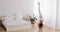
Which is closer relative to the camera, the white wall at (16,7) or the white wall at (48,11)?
the white wall at (48,11)

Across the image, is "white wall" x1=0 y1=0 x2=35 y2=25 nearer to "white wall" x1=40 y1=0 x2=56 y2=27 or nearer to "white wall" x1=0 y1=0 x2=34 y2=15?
"white wall" x1=0 y1=0 x2=34 y2=15

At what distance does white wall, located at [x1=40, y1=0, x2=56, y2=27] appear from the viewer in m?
1.79

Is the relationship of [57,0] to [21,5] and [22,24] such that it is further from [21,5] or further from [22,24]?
[21,5]

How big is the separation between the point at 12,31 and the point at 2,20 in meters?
0.57

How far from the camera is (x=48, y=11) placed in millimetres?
1902

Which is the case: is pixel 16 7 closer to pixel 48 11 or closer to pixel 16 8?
pixel 16 8

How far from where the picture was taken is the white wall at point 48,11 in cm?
179

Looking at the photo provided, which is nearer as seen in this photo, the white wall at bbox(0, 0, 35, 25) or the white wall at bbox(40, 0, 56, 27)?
the white wall at bbox(40, 0, 56, 27)

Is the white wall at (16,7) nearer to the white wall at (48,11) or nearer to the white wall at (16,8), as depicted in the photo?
the white wall at (16,8)

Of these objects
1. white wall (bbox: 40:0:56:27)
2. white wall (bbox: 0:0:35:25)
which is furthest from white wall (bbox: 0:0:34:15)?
white wall (bbox: 40:0:56:27)

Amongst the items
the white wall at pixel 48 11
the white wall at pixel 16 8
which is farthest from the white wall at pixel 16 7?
the white wall at pixel 48 11

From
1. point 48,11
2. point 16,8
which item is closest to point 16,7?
point 16,8

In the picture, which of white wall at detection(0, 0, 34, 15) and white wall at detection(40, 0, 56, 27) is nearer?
white wall at detection(40, 0, 56, 27)

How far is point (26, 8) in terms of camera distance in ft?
7.38
